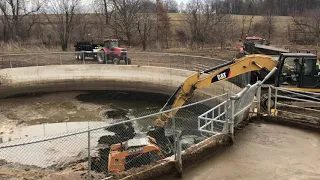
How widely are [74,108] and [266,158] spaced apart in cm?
1601

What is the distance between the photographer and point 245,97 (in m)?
10.7

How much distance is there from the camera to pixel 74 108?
895 inches

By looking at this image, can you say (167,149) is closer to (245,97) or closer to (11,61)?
(245,97)

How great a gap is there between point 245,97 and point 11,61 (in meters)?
26.0

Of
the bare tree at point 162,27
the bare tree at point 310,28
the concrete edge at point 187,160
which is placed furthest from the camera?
the bare tree at point 162,27

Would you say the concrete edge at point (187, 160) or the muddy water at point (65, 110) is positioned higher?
the concrete edge at point (187, 160)

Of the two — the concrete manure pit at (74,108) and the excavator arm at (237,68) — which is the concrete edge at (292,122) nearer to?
the concrete manure pit at (74,108)

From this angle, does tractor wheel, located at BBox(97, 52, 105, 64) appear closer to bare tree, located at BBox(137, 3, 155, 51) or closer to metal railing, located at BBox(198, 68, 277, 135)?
bare tree, located at BBox(137, 3, 155, 51)

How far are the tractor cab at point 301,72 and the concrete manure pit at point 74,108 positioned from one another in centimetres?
442

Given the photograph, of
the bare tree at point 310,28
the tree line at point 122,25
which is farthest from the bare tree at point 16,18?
the bare tree at point 310,28

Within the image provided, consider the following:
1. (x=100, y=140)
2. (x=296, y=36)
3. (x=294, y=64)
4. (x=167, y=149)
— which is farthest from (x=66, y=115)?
(x=296, y=36)

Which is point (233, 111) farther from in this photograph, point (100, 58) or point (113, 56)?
point (100, 58)

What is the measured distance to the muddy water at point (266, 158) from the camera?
8.08 m

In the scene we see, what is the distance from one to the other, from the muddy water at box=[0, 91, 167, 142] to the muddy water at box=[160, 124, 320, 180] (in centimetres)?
1087
